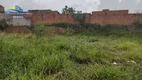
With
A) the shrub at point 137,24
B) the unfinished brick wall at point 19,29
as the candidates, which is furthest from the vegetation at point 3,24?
the shrub at point 137,24

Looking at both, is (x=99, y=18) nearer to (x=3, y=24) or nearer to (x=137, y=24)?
(x=137, y=24)

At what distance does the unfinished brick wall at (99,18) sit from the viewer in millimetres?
18109

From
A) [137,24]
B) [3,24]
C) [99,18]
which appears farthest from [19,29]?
[137,24]

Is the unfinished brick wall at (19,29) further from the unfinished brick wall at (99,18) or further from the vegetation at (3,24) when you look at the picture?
the unfinished brick wall at (99,18)

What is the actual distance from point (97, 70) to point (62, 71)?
2.36 ft

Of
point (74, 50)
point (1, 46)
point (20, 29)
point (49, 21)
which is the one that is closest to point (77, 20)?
point (49, 21)

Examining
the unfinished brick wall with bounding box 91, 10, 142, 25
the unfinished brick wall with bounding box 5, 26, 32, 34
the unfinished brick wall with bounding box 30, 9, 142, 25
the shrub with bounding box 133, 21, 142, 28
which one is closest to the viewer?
the shrub with bounding box 133, 21, 142, 28

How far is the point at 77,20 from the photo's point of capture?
19328 mm

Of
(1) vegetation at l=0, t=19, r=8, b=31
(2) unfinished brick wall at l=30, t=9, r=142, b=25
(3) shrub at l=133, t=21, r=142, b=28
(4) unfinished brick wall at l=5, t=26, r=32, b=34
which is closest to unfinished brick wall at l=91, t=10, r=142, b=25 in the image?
(2) unfinished brick wall at l=30, t=9, r=142, b=25

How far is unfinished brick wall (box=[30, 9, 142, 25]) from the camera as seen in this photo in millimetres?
18109

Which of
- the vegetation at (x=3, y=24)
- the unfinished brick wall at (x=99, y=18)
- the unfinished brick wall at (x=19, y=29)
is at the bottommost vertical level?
the unfinished brick wall at (x=19, y=29)

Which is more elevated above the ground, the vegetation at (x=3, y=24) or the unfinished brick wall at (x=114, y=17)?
the unfinished brick wall at (x=114, y=17)

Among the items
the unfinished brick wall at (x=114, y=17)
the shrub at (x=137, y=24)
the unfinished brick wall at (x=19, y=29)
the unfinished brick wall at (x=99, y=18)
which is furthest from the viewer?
the unfinished brick wall at (x=19, y=29)

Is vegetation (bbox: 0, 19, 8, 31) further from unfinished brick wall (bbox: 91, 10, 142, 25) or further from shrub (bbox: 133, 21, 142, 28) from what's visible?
shrub (bbox: 133, 21, 142, 28)
